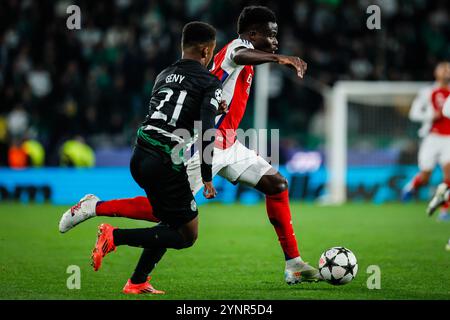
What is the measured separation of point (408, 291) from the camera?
22.8ft

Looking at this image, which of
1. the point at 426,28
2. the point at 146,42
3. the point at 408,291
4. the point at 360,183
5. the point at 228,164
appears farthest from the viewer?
the point at 426,28

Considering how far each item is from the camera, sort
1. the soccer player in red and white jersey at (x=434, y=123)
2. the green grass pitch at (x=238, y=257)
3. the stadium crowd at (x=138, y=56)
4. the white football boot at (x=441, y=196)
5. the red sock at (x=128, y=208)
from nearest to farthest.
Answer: the green grass pitch at (x=238, y=257) < the red sock at (x=128, y=208) < the white football boot at (x=441, y=196) < the soccer player in red and white jersey at (x=434, y=123) < the stadium crowd at (x=138, y=56)

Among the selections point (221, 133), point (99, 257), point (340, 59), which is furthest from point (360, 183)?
point (99, 257)

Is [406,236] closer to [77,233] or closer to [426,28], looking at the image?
[77,233]

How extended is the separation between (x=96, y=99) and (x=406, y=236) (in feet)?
32.9

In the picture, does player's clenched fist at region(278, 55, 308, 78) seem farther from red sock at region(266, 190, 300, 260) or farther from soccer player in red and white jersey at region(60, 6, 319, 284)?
red sock at region(266, 190, 300, 260)

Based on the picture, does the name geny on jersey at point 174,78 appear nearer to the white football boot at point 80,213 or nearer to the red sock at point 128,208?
the red sock at point 128,208

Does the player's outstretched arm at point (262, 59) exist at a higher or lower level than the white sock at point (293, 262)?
higher

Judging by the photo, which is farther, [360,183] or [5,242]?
[360,183]

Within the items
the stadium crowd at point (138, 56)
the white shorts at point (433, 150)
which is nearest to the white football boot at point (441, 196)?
the white shorts at point (433, 150)

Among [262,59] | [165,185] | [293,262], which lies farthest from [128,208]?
[262,59]

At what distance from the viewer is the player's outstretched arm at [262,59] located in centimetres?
664

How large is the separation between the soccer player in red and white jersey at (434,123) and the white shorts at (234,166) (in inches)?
301
